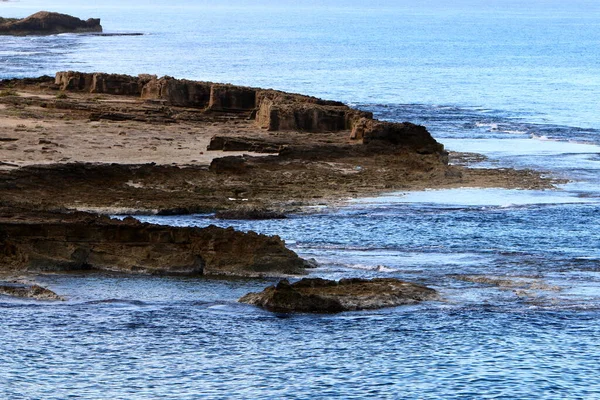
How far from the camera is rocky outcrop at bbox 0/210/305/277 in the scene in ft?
120

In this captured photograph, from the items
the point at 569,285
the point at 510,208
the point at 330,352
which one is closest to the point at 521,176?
the point at 510,208

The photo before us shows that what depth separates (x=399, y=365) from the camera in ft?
93.9

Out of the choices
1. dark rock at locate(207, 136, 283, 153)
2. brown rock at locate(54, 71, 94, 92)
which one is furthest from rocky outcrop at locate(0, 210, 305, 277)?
brown rock at locate(54, 71, 94, 92)

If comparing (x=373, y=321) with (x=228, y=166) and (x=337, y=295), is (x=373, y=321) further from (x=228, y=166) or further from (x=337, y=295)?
(x=228, y=166)

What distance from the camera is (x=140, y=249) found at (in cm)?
3697

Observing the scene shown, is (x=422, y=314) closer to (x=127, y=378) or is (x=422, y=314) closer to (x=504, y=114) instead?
(x=127, y=378)

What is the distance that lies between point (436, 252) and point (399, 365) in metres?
12.9

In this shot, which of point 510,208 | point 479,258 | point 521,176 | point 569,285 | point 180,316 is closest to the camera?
point 180,316

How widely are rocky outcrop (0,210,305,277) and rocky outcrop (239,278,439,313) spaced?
10.3ft

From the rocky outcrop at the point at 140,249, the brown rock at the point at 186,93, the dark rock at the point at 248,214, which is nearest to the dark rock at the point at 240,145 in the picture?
the dark rock at the point at 248,214

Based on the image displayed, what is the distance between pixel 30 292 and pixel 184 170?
66.1 ft

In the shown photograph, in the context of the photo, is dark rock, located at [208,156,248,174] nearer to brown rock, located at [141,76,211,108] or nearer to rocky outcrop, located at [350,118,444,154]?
rocky outcrop, located at [350,118,444,154]

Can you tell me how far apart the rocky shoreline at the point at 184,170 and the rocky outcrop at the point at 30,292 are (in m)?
2.08

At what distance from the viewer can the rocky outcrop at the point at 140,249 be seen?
36.4 meters
